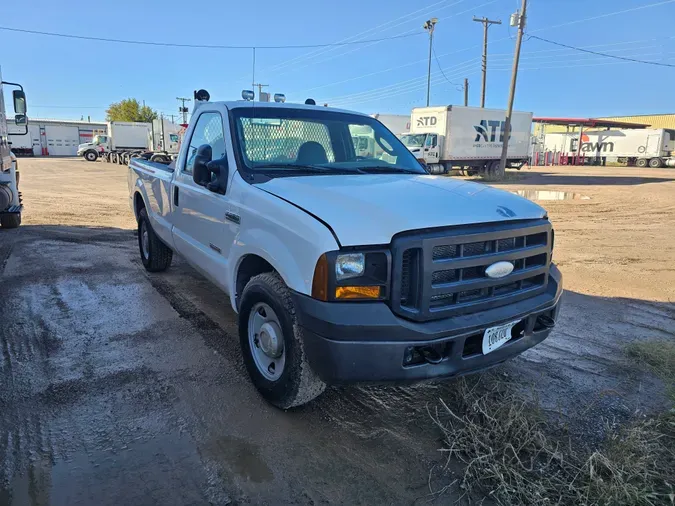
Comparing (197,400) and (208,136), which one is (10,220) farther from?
(197,400)

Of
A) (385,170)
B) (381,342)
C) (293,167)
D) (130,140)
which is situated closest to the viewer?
(381,342)

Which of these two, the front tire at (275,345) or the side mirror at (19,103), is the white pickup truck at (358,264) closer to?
the front tire at (275,345)

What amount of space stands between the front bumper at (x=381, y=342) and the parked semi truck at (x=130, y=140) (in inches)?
1370

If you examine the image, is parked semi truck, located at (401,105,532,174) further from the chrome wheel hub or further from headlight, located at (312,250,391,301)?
headlight, located at (312,250,391,301)

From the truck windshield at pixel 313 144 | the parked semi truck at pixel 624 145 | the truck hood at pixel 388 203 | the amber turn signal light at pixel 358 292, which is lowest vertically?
the amber turn signal light at pixel 358 292

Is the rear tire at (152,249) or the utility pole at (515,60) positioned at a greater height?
the utility pole at (515,60)

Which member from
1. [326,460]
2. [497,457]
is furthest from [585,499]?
[326,460]

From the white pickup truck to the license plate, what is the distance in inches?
0.5

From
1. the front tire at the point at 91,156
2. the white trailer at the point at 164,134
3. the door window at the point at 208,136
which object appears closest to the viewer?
the door window at the point at 208,136

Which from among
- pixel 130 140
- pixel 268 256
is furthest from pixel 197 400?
pixel 130 140

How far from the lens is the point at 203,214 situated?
4152mm

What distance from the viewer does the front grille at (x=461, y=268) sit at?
2580 millimetres

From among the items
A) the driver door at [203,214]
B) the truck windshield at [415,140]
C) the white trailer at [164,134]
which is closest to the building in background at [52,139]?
the white trailer at [164,134]

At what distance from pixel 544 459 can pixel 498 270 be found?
3.54 feet
